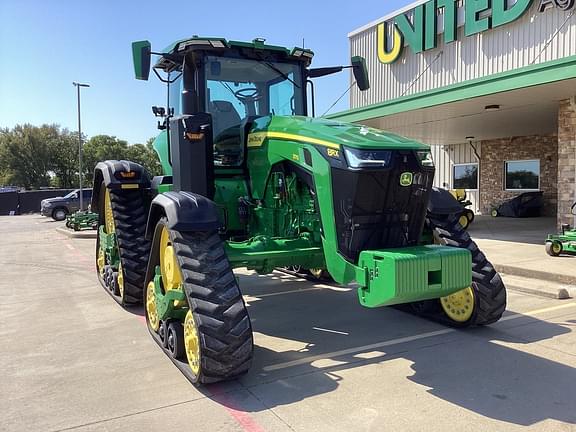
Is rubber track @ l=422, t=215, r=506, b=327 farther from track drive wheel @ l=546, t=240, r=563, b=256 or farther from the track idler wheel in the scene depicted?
track drive wheel @ l=546, t=240, r=563, b=256

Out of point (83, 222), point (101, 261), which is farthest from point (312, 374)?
point (83, 222)

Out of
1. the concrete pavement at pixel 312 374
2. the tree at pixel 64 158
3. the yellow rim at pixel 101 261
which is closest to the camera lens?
the concrete pavement at pixel 312 374

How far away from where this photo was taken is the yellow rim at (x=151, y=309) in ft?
16.7

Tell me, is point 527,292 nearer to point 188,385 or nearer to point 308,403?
point 308,403

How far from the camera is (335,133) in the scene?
4.28m

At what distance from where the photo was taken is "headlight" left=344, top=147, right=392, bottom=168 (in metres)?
3.97

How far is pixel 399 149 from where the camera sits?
13.4 feet

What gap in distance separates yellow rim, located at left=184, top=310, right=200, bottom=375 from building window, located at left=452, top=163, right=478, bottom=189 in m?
19.4

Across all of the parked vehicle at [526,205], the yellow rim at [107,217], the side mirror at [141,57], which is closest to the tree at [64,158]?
the parked vehicle at [526,205]

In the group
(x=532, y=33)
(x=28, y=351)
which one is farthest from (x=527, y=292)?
(x=532, y=33)

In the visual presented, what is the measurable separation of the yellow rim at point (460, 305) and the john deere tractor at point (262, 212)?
0.02 metres

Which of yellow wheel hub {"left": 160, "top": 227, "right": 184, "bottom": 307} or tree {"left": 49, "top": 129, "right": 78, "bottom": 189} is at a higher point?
tree {"left": 49, "top": 129, "right": 78, "bottom": 189}

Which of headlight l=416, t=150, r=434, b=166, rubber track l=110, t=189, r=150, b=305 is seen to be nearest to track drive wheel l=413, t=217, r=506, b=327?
headlight l=416, t=150, r=434, b=166

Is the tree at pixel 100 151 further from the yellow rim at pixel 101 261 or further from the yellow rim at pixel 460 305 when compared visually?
the yellow rim at pixel 460 305
